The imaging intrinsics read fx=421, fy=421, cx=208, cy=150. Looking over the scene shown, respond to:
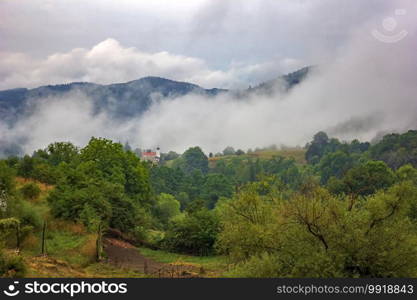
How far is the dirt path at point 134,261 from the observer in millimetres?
33031

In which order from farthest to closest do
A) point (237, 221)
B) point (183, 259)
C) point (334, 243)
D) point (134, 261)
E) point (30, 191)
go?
point (183, 259) → point (30, 191) → point (134, 261) → point (237, 221) → point (334, 243)

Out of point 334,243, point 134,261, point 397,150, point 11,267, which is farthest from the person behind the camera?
point 397,150

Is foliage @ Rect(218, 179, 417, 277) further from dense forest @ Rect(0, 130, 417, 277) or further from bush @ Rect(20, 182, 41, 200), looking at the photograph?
bush @ Rect(20, 182, 41, 200)

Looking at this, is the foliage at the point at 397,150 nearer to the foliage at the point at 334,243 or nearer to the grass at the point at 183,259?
the grass at the point at 183,259

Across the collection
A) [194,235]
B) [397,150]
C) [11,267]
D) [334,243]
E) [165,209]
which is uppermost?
[397,150]

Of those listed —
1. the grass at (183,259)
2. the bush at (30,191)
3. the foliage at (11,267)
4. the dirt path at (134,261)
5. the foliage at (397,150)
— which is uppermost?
the foliage at (397,150)

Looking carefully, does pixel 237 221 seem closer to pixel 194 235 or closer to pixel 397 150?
pixel 194 235

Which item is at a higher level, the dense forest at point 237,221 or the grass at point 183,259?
the dense forest at point 237,221

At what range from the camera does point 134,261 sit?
38375mm

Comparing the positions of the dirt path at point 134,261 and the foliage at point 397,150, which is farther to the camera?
the foliage at point 397,150

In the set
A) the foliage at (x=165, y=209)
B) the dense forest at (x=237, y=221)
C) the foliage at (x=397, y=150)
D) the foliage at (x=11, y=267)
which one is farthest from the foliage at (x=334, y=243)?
the foliage at (x=397, y=150)

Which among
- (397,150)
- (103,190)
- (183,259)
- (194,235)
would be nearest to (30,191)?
(103,190)

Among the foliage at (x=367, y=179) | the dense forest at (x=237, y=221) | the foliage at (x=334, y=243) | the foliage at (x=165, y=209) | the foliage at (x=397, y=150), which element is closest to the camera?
the foliage at (x=334, y=243)

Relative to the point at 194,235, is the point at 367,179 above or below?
above
